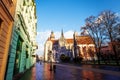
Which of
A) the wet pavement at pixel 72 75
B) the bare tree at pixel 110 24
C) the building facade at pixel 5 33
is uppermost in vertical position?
the bare tree at pixel 110 24

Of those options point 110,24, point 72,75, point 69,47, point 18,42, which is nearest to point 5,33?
point 18,42

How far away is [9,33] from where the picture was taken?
223 inches

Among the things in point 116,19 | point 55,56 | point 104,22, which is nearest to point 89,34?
point 104,22

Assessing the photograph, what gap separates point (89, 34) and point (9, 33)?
3313 centimetres

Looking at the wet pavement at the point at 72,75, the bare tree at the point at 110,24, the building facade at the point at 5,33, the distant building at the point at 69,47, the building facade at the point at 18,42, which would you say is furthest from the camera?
the distant building at the point at 69,47

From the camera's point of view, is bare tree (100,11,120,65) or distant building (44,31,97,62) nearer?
bare tree (100,11,120,65)

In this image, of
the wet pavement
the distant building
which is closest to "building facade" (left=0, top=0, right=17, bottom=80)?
Result: the wet pavement

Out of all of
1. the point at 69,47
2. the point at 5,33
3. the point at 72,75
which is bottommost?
the point at 72,75

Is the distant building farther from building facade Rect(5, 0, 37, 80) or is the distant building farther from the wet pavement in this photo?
building facade Rect(5, 0, 37, 80)

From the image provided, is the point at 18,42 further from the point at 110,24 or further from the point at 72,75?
the point at 110,24

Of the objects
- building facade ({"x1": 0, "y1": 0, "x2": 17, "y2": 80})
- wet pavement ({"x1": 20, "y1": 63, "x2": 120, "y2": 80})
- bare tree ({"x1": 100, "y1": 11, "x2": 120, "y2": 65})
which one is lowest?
wet pavement ({"x1": 20, "y1": 63, "x2": 120, "y2": 80})

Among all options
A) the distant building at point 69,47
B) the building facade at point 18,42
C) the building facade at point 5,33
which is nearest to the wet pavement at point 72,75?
the building facade at point 18,42

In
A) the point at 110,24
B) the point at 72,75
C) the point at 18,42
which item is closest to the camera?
the point at 18,42

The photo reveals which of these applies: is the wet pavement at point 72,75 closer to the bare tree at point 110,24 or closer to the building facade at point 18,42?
the building facade at point 18,42
